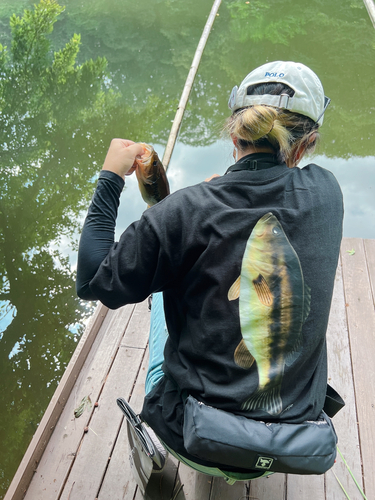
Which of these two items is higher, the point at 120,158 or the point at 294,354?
the point at 120,158

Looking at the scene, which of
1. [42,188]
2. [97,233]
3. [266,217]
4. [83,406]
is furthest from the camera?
[42,188]

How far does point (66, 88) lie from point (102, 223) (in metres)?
5.19

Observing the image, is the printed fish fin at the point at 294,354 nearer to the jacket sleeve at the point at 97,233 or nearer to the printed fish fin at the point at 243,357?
the printed fish fin at the point at 243,357

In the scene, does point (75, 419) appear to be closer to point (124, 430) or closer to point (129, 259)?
point (124, 430)

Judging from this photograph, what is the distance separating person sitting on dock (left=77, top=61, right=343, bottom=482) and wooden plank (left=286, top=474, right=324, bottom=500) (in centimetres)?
67

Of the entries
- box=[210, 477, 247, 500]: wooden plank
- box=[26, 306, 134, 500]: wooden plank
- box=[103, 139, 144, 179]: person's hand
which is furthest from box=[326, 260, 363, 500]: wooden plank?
box=[103, 139, 144, 179]: person's hand

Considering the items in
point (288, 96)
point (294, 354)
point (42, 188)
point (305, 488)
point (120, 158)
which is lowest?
point (42, 188)

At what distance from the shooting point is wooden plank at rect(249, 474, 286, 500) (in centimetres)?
143

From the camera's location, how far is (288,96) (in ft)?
3.25

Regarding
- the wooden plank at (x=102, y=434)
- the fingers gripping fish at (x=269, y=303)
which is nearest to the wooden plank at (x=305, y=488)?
the wooden plank at (x=102, y=434)

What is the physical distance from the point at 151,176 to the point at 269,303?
70 cm

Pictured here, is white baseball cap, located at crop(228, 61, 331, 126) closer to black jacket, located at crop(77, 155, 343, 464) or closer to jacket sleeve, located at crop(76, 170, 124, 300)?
black jacket, located at crop(77, 155, 343, 464)

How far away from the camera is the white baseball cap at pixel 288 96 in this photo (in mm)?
Result: 994

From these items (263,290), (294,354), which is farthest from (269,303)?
(294,354)
